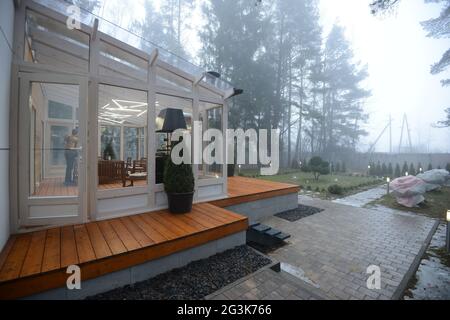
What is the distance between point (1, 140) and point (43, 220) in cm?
124

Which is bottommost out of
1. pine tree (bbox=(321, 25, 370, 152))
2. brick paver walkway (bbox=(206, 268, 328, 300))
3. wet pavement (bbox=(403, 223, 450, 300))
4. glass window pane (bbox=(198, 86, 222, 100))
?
wet pavement (bbox=(403, 223, 450, 300))

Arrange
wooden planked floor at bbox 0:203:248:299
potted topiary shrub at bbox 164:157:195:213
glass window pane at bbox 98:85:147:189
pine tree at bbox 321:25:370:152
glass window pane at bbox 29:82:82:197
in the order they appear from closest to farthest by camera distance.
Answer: wooden planked floor at bbox 0:203:248:299
glass window pane at bbox 29:82:82:197
potted topiary shrub at bbox 164:157:195:213
glass window pane at bbox 98:85:147:189
pine tree at bbox 321:25:370:152

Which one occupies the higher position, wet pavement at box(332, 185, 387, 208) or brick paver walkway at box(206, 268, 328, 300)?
wet pavement at box(332, 185, 387, 208)

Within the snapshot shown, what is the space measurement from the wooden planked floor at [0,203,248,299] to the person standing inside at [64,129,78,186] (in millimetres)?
712

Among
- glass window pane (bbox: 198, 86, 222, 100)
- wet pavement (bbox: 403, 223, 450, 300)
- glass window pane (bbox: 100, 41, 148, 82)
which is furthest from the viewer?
glass window pane (bbox: 198, 86, 222, 100)

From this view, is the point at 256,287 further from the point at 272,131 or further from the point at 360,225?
the point at 272,131

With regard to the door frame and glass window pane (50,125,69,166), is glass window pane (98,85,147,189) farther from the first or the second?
glass window pane (50,125,69,166)

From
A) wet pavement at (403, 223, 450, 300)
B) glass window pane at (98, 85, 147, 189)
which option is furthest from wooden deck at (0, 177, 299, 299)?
wet pavement at (403, 223, 450, 300)

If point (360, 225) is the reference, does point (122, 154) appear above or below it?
above

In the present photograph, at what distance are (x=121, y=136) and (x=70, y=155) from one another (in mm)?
4564

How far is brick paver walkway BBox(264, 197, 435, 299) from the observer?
285cm

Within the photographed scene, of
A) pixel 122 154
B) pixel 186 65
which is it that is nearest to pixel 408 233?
pixel 186 65

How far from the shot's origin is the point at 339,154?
20219 millimetres

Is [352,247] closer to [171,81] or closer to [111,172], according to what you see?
[171,81]
